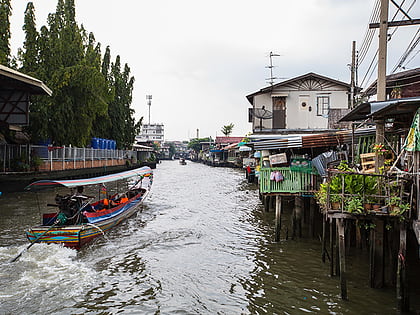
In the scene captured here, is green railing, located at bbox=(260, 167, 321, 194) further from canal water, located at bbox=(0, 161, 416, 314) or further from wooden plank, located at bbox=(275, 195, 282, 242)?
canal water, located at bbox=(0, 161, 416, 314)

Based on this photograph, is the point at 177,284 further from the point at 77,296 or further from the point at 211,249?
the point at 211,249

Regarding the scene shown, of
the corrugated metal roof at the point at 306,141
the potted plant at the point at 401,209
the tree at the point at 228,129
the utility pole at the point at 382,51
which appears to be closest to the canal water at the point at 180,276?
the potted plant at the point at 401,209

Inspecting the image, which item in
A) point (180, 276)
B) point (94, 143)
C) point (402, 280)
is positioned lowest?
point (180, 276)

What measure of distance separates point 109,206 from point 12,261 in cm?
516

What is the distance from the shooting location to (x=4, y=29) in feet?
75.9

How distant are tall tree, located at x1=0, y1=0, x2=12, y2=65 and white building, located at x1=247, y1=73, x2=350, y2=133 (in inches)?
648

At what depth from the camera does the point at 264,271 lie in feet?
31.0

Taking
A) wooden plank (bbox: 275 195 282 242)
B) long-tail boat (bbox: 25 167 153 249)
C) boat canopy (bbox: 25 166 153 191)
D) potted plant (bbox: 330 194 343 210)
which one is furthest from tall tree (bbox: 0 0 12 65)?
potted plant (bbox: 330 194 343 210)

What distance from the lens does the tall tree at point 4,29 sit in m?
22.6

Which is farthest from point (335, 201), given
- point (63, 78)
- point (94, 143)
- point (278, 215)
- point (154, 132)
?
point (154, 132)

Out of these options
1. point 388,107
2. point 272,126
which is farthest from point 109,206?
point 272,126

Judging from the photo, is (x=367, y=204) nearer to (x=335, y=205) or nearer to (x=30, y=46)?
(x=335, y=205)

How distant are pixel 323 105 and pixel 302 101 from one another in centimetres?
144

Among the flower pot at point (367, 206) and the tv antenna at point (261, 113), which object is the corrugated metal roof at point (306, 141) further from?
the tv antenna at point (261, 113)
